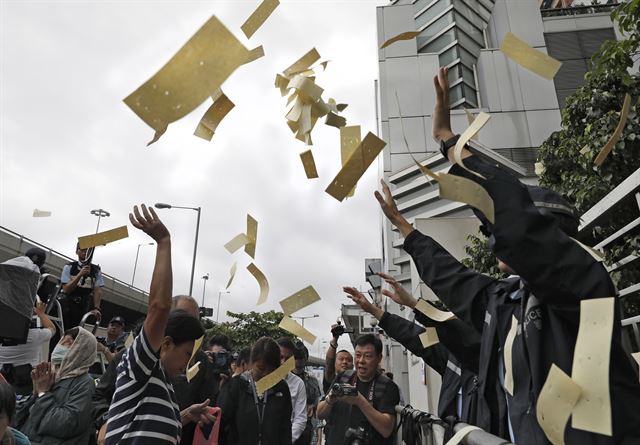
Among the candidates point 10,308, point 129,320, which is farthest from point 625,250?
point 129,320

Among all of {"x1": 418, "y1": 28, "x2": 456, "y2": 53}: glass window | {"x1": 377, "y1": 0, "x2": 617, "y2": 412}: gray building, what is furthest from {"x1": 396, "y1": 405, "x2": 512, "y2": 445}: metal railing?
{"x1": 418, "y1": 28, "x2": 456, "y2": 53}: glass window

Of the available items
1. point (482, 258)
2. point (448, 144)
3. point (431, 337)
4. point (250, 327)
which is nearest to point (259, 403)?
point (431, 337)

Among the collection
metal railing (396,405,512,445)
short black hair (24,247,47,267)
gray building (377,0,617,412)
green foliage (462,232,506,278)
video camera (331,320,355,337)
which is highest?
gray building (377,0,617,412)

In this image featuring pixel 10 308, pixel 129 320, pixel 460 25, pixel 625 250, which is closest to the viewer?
pixel 625 250

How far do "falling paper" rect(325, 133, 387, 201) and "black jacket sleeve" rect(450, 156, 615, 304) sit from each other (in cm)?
68

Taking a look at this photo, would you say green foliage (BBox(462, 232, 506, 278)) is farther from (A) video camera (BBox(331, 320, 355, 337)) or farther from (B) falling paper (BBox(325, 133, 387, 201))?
(B) falling paper (BBox(325, 133, 387, 201))

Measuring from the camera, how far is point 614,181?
354cm

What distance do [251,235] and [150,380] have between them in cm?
93

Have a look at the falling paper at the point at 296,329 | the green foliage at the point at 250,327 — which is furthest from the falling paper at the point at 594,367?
the green foliage at the point at 250,327

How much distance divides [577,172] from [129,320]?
3736cm

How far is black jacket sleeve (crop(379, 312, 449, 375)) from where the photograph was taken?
314cm

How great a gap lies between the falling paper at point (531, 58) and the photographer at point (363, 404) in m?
2.31

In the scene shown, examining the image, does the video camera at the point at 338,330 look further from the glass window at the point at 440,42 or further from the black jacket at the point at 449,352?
the glass window at the point at 440,42

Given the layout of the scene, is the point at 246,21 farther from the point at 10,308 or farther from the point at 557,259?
the point at 10,308
